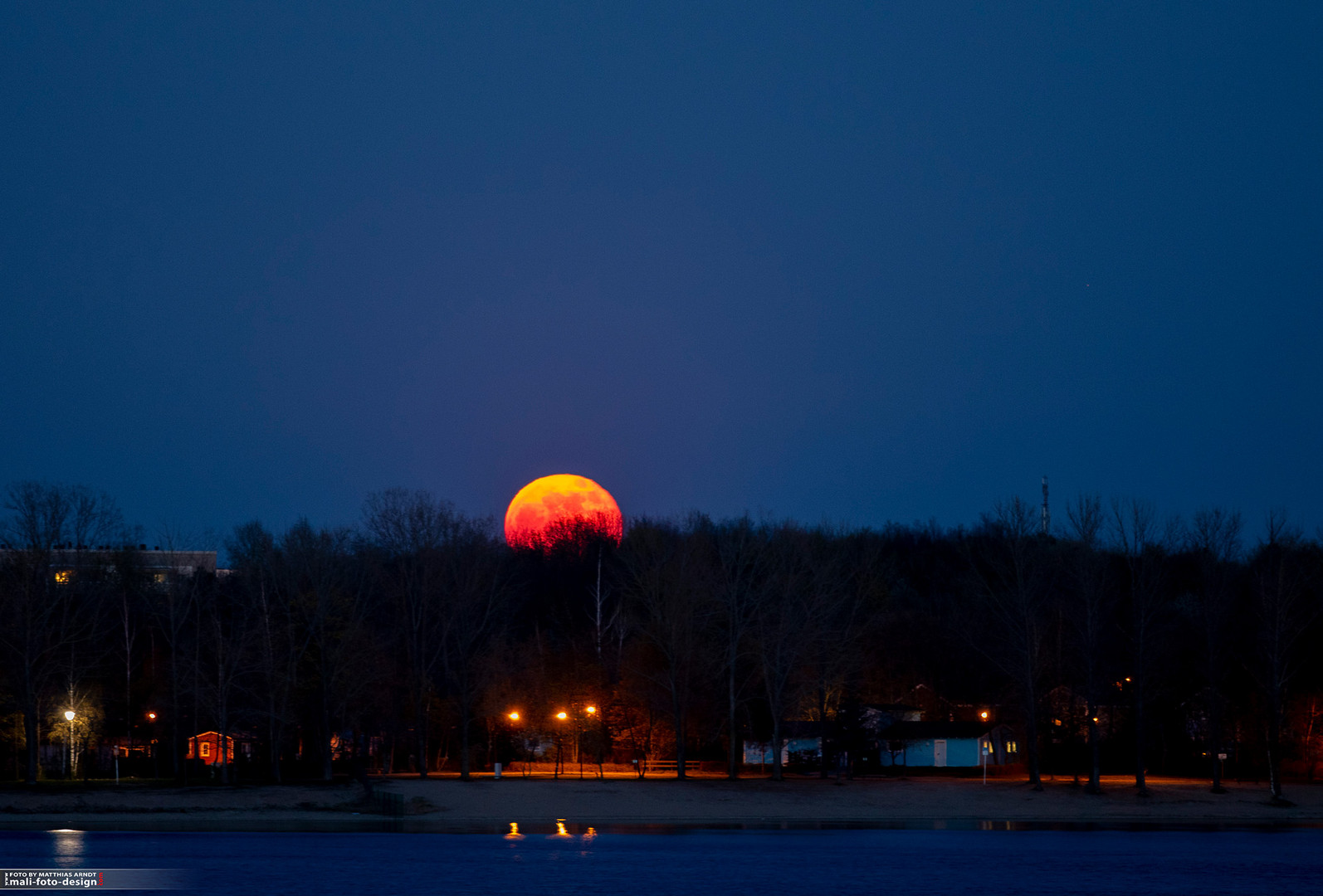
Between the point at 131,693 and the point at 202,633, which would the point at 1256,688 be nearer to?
the point at 202,633

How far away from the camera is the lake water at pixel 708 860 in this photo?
3472 centimetres

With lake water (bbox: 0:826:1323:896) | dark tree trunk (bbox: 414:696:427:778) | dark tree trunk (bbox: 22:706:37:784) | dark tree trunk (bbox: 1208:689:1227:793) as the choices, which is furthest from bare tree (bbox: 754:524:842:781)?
dark tree trunk (bbox: 22:706:37:784)

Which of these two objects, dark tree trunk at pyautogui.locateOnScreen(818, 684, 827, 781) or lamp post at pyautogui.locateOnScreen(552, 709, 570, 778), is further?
dark tree trunk at pyautogui.locateOnScreen(818, 684, 827, 781)

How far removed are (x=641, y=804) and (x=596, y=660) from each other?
62.5ft

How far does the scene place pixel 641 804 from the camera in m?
55.9

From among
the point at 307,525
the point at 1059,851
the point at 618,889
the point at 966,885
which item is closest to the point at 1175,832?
the point at 1059,851

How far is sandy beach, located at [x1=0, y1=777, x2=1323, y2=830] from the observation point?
50.9 meters

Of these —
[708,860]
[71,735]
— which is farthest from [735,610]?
[71,735]

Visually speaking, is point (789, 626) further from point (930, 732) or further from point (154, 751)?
point (154, 751)

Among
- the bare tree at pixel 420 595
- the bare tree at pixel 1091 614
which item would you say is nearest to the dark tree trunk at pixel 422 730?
the bare tree at pixel 420 595

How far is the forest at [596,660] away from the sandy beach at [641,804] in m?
2.65

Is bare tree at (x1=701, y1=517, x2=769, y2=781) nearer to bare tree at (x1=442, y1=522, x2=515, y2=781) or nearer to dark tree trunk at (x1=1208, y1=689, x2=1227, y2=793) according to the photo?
bare tree at (x1=442, y1=522, x2=515, y2=781)

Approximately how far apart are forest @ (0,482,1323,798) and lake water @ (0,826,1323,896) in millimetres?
15361

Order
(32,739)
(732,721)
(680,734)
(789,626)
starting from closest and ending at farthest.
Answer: (32,739) → (680,734) → (732,721) → (789,626)
